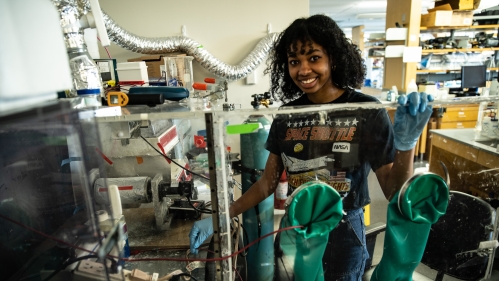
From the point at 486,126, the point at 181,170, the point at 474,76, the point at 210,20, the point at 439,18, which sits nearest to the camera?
the point at 486,126

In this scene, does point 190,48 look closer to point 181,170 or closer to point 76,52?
point 76,52

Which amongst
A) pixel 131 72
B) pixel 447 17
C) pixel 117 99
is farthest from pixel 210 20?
pixel 447 17

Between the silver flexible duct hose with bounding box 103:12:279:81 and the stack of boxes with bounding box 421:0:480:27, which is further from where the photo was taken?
the stack of boxes with bounding box 421:0:480:27

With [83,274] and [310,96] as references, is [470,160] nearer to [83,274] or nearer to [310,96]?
[310,96]

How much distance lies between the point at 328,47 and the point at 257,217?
64cm

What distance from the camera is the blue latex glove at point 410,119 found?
64 centimetres

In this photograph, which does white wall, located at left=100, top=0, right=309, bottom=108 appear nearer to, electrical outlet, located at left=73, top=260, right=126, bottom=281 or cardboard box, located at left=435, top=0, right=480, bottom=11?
cardboard box, located at left=435, top=0, right=480, bottom=11

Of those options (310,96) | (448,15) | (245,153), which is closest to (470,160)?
(310,96)

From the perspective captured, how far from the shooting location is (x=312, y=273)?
26.4 inches

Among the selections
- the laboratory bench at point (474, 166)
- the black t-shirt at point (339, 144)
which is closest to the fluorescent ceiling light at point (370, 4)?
the laboratory bench at point (474, 166)

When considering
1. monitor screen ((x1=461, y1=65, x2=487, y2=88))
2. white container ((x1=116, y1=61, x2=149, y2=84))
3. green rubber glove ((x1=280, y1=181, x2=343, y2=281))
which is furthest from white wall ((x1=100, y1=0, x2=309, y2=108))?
green rubber glove ((x1=280, y1=181, x2=343, y2=281))

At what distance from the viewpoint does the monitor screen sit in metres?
3.94

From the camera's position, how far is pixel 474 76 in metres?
3.95

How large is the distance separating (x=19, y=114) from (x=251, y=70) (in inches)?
113
